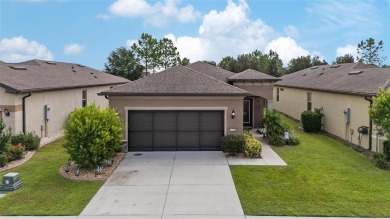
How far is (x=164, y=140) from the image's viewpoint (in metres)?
15.3

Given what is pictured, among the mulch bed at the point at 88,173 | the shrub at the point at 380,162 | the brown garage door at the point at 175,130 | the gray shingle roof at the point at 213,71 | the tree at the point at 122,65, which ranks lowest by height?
the mulch bed at the point at 88,173

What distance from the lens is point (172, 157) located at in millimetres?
14094

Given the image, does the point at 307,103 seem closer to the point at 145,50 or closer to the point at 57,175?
the point at 57,175

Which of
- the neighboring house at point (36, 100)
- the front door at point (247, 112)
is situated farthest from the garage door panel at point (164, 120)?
the front door at point (247, 112)

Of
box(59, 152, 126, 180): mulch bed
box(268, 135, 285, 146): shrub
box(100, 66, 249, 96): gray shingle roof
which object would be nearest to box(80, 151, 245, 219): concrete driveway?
box(59, 152, 126, 180): mulch bed

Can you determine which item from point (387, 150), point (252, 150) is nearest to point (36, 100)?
point (252, 150)

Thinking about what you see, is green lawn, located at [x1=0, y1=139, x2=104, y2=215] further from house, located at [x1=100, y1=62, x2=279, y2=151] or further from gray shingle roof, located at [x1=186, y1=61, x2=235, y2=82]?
gray shingle roof, located at [x1=186, y1=61, x2=235, y2=82]

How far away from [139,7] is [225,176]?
14.5 metres

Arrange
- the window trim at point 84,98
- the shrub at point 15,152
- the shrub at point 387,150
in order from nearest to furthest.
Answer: the shrub at point 387,150 < the shrub at point 15,152 < the window trim at point 84,98

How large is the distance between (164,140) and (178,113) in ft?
4.75

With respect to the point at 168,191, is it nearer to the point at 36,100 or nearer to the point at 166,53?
the point at 36,100

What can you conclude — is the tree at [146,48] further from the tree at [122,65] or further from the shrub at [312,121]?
the shrub at [312,121]

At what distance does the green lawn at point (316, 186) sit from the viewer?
840 centimetres

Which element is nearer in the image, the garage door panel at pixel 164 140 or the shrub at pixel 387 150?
the shrub at pixel 387 150
